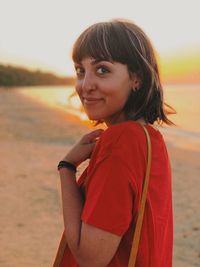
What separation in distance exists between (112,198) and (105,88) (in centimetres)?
39

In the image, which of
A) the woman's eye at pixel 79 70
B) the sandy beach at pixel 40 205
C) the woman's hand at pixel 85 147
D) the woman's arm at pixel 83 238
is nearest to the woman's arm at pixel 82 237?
the woman's arm at pixel 83 238

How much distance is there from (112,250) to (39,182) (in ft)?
22.8

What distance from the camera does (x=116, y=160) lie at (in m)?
1.43

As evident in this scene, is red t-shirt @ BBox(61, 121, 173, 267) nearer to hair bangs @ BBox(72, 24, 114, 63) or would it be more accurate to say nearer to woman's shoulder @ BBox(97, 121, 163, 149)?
woman's shoulder @ BBox(97, 121, 163, 149)

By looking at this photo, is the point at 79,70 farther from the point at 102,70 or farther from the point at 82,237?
the point at 82,237

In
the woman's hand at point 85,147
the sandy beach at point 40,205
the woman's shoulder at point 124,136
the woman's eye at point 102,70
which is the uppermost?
the woman's eye at point 102,70

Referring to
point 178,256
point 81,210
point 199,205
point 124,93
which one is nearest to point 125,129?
point 124,93

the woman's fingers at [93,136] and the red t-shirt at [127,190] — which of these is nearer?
the red t-shirt at [127,190]

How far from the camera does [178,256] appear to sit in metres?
5.41

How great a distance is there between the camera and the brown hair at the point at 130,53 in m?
1.58

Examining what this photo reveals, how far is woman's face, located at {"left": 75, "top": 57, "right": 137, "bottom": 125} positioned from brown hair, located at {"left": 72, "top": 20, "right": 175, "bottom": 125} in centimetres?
2

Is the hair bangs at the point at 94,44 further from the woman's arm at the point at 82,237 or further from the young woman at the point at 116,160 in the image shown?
the woman's arm at the point at 82,237

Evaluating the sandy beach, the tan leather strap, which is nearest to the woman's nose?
the tan leather strap

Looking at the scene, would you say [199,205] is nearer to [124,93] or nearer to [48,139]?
[124,93]
